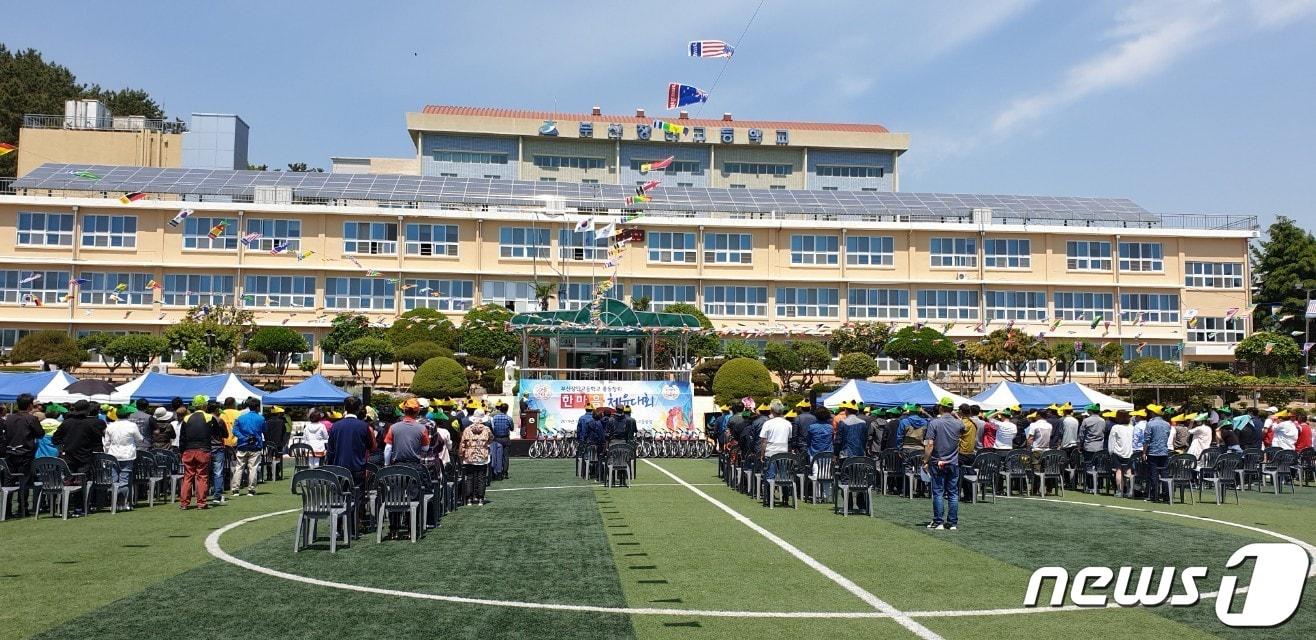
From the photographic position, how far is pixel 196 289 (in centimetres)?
5775

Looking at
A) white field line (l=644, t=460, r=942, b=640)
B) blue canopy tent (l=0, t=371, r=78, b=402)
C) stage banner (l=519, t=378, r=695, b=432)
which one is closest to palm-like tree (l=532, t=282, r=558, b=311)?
stage banner (l=519, t=378, r=695, b=432)

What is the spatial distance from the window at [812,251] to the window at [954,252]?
6.17m

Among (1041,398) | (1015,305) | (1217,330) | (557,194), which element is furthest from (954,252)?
(1041,398)

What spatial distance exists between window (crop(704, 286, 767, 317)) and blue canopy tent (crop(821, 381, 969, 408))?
26646mm

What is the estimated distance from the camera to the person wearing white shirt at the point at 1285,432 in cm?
2420

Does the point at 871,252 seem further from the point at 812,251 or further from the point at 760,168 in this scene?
the point at 760,168

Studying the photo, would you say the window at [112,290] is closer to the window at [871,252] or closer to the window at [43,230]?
the window at [43,230]

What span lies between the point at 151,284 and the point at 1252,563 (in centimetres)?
5637

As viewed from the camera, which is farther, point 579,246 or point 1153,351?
point 1153,351

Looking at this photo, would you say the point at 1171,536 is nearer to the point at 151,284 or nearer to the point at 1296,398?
the point at 1296,398

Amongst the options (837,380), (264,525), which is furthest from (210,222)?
(264,525)

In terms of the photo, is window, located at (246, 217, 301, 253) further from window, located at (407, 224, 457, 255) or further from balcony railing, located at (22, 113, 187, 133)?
balcony railing, located at (22, 113, 187, 133)

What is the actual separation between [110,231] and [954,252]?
49837 millimetres

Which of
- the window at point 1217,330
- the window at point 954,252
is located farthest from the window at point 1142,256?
the window at point 954,252
